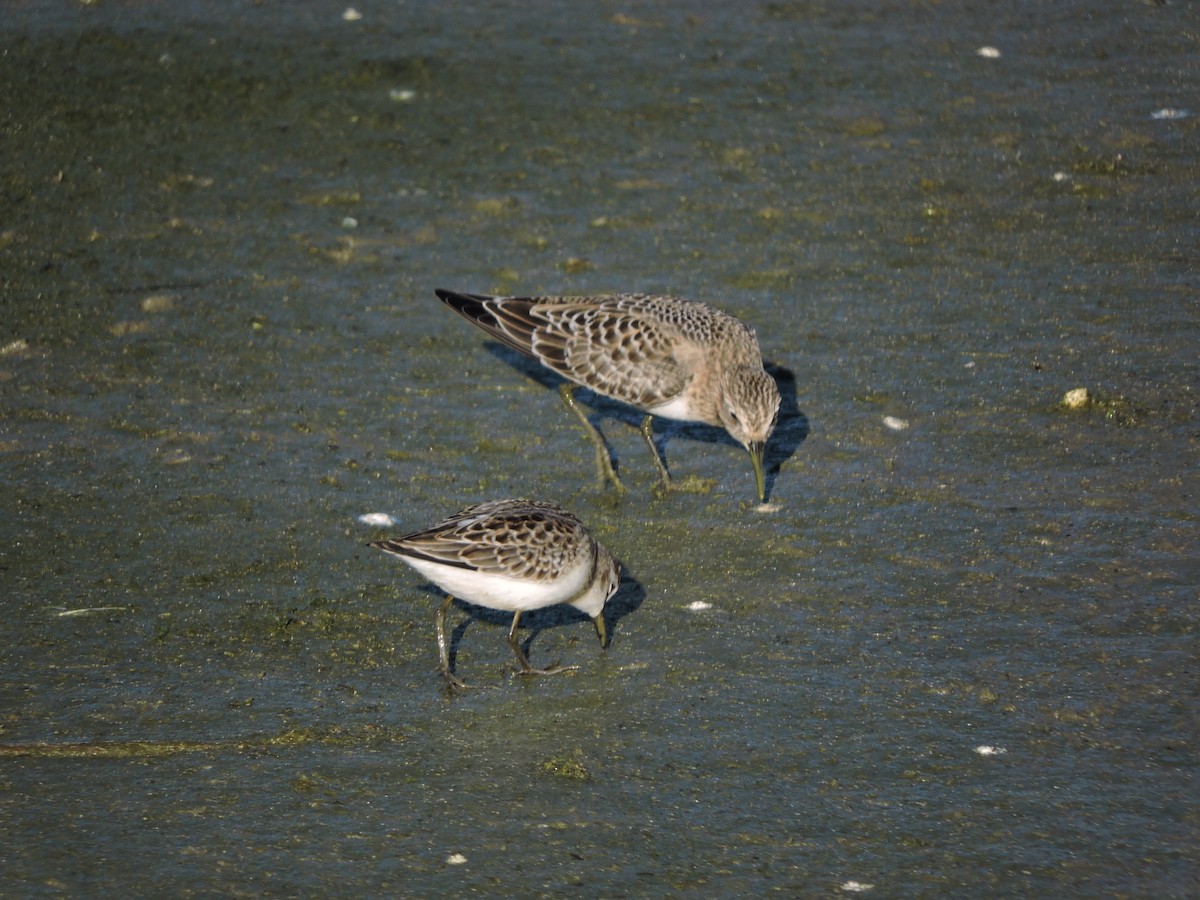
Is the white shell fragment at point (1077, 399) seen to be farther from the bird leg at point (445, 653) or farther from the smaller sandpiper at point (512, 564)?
the bird leg at point (445, 653)

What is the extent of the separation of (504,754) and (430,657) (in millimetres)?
871

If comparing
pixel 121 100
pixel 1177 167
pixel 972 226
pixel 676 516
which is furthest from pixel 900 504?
pixel 121 100

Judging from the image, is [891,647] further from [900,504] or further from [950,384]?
[950,384]

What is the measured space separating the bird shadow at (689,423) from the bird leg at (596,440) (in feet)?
0.34

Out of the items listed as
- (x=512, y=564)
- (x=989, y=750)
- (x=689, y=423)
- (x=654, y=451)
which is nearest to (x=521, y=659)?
(x=512, y=564)

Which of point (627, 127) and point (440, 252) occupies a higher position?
point (627, 127)

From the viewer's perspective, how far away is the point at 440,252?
35.6 feet

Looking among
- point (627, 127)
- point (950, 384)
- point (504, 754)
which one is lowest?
point (504, 754)

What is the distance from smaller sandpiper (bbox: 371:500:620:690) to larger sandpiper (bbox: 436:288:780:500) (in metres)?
1.57

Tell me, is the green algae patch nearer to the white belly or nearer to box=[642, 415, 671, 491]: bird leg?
the white belly

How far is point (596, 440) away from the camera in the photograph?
28.9 ft

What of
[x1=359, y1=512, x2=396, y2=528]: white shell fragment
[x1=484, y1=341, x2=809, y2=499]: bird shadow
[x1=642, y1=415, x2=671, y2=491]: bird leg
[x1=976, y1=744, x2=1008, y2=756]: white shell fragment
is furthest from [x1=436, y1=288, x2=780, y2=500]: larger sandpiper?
[x1=976, y1=744, x2=1008, y2=756]: white shell fragment

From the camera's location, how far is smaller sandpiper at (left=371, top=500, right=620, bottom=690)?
654 centimetres

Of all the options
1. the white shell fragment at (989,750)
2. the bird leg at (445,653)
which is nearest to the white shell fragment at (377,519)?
the bird leg at (445,653)
